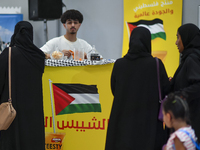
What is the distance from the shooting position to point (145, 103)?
204 centimetres

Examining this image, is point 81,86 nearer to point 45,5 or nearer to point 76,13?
point 76,13

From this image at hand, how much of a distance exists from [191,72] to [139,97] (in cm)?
43

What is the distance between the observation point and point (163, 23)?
4969mm

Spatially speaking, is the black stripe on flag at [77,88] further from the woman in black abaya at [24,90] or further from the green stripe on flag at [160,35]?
the green stripe on flag at [160,35]

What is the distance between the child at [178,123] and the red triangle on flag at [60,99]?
148 cm

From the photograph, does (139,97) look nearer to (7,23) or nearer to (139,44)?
(139,44)

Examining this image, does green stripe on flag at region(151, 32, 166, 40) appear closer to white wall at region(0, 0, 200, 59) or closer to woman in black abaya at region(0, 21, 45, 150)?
white wall at region(0, 0, 200, 59)

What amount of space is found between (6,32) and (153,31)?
356 cm

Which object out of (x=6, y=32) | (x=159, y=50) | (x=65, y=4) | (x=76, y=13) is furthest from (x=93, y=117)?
(x=6, y=32)

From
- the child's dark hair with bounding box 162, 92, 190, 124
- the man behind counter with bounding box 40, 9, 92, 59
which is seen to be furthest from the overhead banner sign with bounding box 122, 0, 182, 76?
the child's dark hair with bounding box 162, 92, 190, 124

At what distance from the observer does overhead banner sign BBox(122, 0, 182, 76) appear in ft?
15.9

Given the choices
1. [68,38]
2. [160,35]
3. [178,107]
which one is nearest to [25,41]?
[178,107]

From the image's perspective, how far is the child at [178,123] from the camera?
1.58 metres

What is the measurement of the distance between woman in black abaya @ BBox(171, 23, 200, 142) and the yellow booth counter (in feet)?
3.43
